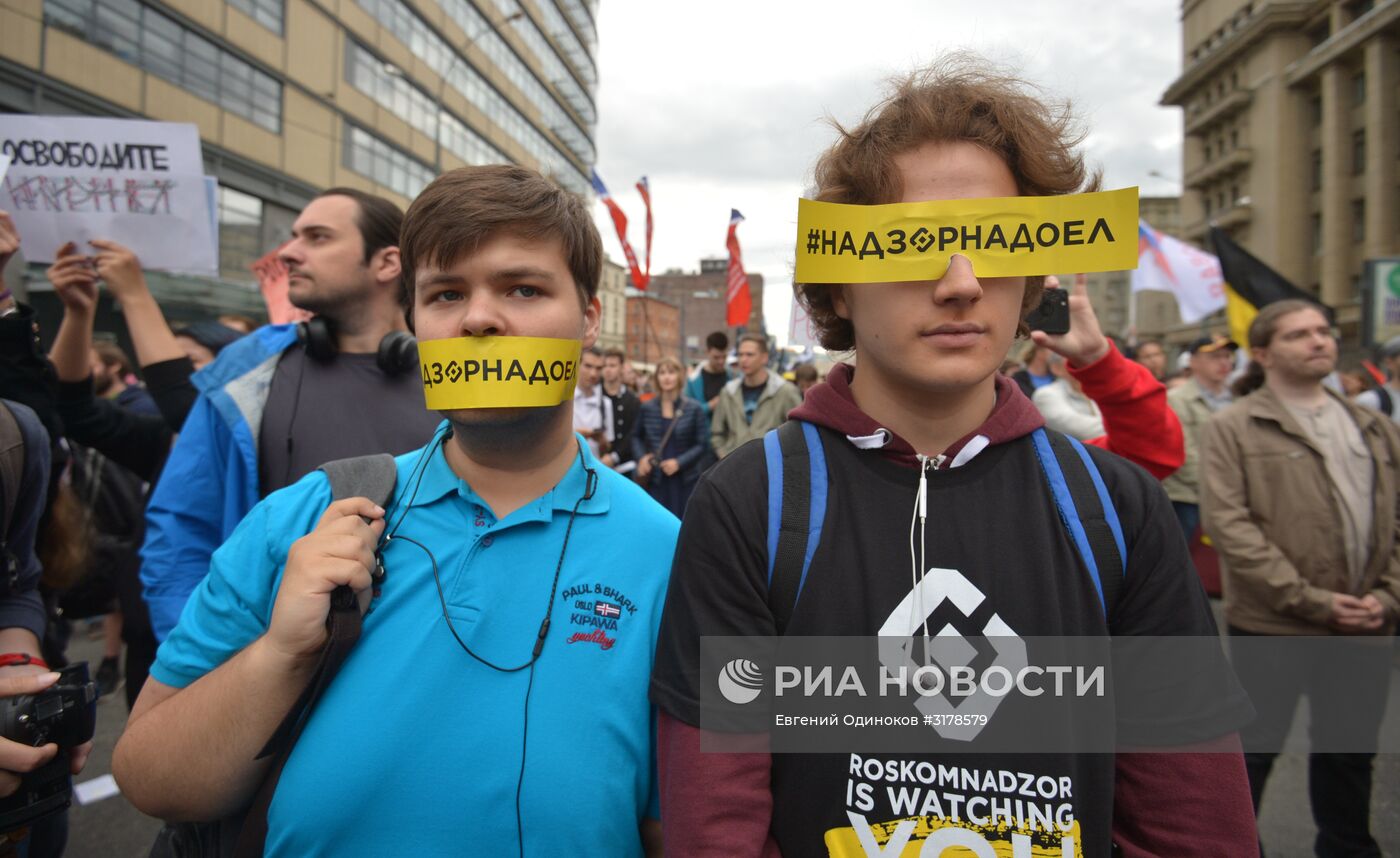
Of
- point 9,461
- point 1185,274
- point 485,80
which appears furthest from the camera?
point 485,80

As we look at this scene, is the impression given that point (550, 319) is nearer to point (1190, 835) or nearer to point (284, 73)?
point (1190, 835)

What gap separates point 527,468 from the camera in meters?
1.56

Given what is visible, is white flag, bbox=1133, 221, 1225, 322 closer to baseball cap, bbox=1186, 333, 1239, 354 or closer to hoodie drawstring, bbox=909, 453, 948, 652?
baseball cap, bbox=1186, 333, 1239, 354

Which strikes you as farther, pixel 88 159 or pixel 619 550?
pixel 88 159

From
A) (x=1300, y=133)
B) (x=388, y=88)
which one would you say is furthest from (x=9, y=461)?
(x=1300, y=133)

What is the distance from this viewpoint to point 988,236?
1.28 metres

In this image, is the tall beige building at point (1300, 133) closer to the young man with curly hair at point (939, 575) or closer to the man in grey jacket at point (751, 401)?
the man in grey jacket at point (751, 401)

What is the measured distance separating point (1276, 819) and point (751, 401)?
4.81 metres

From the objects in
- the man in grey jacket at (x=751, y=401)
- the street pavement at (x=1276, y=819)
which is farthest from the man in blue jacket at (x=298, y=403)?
the man in grey jacket at (x=751, y=401)

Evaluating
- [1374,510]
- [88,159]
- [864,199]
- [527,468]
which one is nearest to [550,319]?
[527,468]

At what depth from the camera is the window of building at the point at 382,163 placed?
24.4 m

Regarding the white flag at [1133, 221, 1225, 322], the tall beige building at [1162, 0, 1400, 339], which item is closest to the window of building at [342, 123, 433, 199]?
the white flag at [1133, 221, 1225, 322]

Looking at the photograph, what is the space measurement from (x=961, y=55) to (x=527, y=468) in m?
1.19

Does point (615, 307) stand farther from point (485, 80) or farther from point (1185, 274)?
point (1185, 274)
